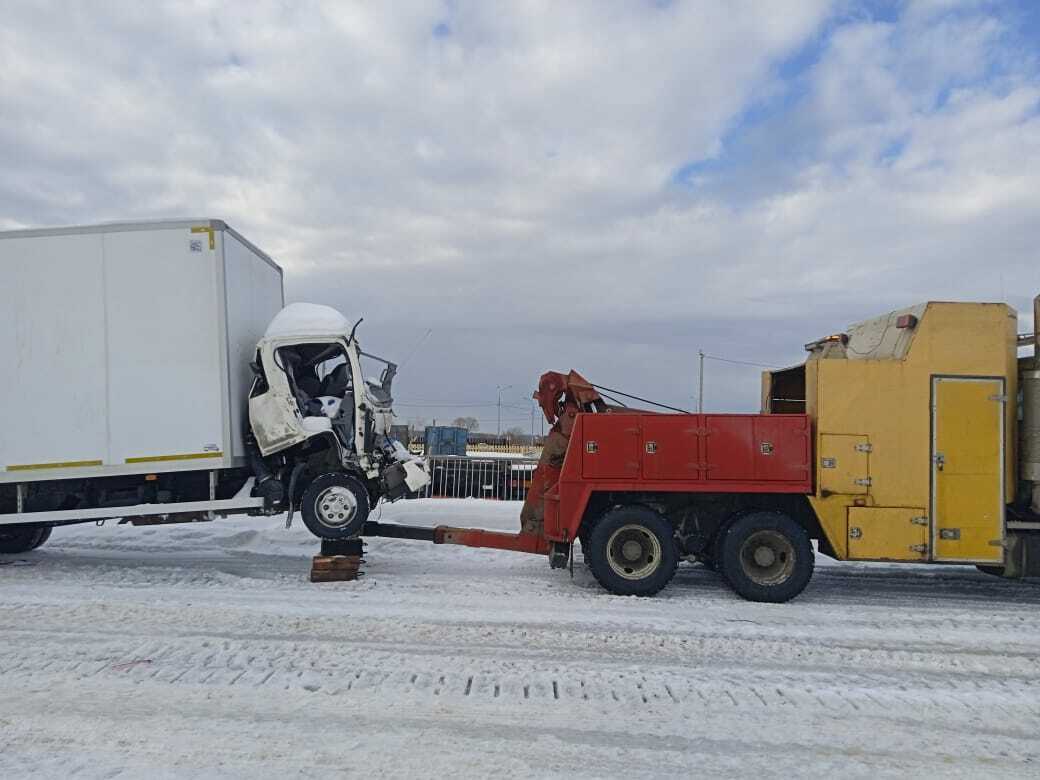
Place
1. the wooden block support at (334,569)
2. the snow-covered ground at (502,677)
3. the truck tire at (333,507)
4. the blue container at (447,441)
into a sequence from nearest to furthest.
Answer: the snow-covered ground at (502,677), the wooden block support at (334,569), the truck tire at (333,507), the blue container at (447,441)

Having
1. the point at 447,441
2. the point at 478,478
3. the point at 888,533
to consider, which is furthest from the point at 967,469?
the point at 447,441

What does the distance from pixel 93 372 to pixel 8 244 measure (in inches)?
66.7

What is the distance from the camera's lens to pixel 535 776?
3717 millimetres

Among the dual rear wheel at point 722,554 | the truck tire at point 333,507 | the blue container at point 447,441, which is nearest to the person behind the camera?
the dual rear wheel at point 722,554

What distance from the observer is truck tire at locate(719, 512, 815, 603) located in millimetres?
7453

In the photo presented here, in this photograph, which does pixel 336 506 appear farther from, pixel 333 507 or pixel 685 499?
pixel 685 499

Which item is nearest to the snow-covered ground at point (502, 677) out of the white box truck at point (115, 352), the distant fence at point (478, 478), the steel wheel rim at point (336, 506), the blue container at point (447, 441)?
the steel wheel rim at point (336, 506)

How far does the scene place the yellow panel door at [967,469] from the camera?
737 cm

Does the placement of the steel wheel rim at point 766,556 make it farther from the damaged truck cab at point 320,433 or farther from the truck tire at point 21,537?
the truck tire at point 21,537

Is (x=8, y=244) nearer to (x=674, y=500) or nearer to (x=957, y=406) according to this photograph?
(x=674, y=500)

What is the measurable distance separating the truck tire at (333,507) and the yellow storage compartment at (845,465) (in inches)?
194

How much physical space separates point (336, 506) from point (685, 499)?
3.84m

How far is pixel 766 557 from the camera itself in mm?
7570

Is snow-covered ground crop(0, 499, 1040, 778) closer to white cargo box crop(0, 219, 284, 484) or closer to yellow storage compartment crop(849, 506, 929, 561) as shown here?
yellow storage compartment crop(849, 506, 929, 561)
